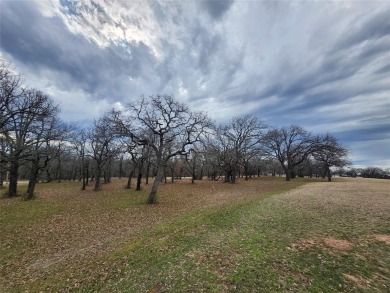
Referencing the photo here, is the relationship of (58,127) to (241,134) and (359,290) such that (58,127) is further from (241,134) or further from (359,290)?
(241,134)

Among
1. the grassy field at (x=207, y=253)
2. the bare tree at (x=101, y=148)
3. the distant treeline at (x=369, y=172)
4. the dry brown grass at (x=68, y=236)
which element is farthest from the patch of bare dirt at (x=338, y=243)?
the distant treeline at (x=369, y=172)

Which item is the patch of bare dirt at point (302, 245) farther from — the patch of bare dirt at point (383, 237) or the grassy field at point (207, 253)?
the patch of bare dirt at point (383, 237)

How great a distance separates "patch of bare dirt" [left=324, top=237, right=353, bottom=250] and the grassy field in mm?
37

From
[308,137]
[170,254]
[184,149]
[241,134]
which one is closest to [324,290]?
[170,254]

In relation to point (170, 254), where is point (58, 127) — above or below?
above

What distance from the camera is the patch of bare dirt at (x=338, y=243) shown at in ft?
25.8

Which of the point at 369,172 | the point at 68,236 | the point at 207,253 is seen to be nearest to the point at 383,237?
the point at 207,253

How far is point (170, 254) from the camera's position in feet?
26.0

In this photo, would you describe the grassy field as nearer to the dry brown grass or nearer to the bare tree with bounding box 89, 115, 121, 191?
the dry brown grass

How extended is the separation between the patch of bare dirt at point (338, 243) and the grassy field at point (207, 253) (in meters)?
0.04

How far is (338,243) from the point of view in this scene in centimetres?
827

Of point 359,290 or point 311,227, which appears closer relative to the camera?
point 359,290

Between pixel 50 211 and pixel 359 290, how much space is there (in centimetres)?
1981

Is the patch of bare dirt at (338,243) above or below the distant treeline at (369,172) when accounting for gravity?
below
